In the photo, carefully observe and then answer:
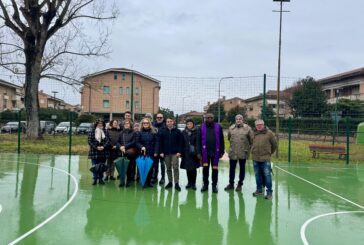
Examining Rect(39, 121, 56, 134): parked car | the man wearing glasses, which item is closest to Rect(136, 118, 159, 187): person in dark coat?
the man wearing glasses

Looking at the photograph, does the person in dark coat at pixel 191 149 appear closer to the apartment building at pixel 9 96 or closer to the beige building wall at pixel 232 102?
the beige building wall at pixel 232 102

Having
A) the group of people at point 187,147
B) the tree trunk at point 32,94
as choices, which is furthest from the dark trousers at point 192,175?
the tree trunk at point 32,94

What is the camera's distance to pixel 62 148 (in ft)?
63.1

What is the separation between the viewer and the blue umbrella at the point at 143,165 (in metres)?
9.05

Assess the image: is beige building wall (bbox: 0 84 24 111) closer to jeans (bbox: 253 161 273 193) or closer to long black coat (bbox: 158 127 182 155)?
long black coat (bbox: 158 127 182 155)

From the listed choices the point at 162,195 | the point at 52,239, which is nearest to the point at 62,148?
the point at 162,195

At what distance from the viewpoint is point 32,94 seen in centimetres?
2292

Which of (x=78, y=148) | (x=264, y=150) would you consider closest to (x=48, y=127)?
(x=78, y=148)

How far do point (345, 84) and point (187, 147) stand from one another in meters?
45.3

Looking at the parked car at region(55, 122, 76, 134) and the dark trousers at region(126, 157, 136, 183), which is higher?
the parked car at region(55, 122, 76, 134)

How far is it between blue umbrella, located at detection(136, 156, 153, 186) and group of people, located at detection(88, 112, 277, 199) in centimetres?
12

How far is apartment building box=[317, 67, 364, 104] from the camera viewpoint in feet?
152

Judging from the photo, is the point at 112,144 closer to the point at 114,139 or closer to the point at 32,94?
the point at 114,139

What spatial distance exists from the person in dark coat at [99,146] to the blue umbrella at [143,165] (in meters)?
0.89
